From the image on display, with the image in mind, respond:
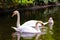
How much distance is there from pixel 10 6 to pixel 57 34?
12287 mm

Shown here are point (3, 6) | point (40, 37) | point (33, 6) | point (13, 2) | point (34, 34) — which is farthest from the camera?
point (33, 6)

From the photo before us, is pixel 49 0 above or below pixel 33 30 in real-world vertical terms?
below

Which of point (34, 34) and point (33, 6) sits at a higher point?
point (34, 34)

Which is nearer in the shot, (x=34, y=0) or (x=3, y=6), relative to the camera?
(x=3, y=6)

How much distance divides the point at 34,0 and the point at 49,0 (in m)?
3.00

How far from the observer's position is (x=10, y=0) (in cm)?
2611

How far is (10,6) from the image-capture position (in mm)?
24969

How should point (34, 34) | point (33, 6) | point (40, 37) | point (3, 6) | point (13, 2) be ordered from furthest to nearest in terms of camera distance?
point (33, 6) → point (13, 2) → point (3, 6) → point (34, 34) → point (40, 37)

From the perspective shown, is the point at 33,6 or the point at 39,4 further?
the point at 39,4

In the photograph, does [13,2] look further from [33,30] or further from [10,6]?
[33,30]

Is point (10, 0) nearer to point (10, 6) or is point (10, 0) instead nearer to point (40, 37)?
point (10, 6)

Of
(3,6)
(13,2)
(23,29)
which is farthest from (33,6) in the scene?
(23,29)

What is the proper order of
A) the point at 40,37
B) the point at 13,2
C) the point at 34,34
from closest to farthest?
the point at 40,37 < the point at 34,34 < the point at 13,2

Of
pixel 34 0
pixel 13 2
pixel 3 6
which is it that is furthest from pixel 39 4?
pixel 3 6
